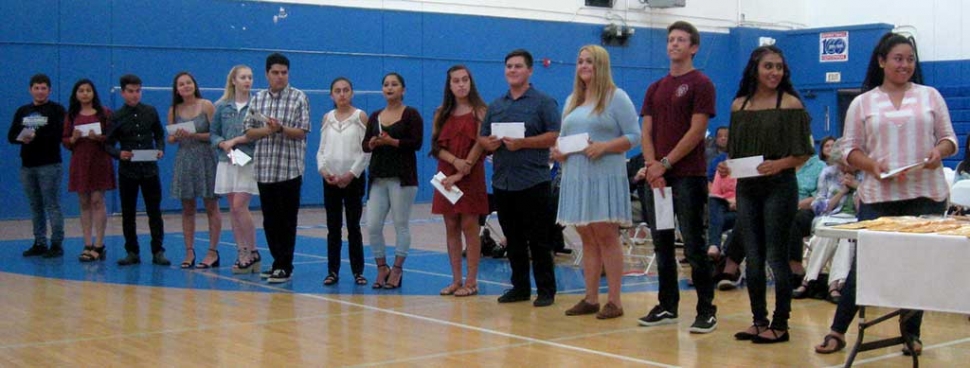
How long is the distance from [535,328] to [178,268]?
3773 millimetres

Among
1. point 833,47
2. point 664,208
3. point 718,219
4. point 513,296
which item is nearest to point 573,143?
point 664,208

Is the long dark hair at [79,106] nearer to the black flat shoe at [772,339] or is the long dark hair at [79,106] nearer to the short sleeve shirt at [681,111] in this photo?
the short sleeve shirt at [681,111]

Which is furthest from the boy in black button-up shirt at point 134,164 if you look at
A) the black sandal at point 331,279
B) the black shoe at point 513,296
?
the black shoe at point 513,296

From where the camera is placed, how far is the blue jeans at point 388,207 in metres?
7.43

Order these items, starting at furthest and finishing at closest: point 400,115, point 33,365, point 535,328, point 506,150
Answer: point 400,115, point 506,150, point 535,328, point 33,365

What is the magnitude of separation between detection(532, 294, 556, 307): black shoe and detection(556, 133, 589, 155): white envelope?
1053 mm

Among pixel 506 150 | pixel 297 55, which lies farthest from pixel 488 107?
pixel 297 55

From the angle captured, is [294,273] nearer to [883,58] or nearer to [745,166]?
[745,166]

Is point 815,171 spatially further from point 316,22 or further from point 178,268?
point 316,22

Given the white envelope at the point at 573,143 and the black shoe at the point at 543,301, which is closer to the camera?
the white envelope at the point at 573,143

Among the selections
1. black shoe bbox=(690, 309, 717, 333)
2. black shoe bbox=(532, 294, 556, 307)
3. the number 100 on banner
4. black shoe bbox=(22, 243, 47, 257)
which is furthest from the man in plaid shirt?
the number 100 on banner

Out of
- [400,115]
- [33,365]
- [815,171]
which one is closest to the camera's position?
[33,365]

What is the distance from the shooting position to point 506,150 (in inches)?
265

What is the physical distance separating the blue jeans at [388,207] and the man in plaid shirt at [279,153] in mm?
678
